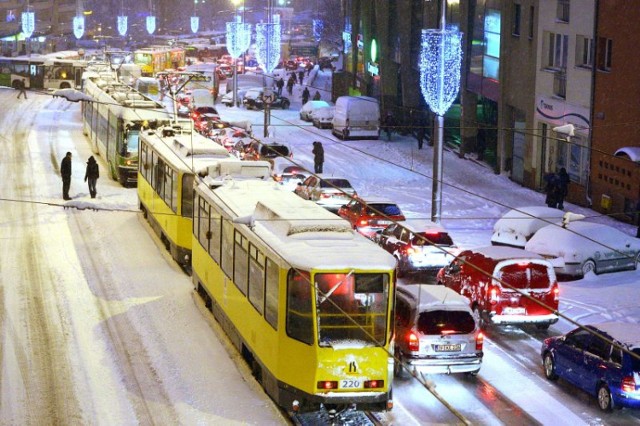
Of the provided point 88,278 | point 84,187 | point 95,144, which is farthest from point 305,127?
point 88,278

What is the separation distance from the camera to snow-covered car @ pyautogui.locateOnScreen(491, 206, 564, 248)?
32.0 meters

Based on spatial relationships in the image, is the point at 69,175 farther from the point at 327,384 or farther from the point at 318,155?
the point at 327,384

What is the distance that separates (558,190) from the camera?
38.7 meters

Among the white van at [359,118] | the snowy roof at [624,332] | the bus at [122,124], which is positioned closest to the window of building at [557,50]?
the bus at [122,124]

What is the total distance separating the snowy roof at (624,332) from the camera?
19062 mm

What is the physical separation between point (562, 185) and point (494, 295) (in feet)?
53.3

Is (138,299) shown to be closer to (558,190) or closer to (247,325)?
(247,325)

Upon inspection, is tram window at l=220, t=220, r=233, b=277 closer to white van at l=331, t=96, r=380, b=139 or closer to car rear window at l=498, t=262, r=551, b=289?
car rear window at l=498, t=262, r=551, b=289

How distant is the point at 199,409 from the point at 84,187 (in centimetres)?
2515

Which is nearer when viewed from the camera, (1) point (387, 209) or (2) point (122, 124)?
(1) point (387, 209)

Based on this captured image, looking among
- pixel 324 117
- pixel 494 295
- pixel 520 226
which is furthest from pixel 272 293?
pixel 324 117

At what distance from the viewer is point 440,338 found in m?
20.0

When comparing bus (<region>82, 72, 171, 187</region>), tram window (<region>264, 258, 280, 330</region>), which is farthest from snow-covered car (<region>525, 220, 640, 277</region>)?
bus (<region>82, 72, 171, 187</region>)

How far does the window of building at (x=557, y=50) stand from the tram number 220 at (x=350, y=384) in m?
28.3
